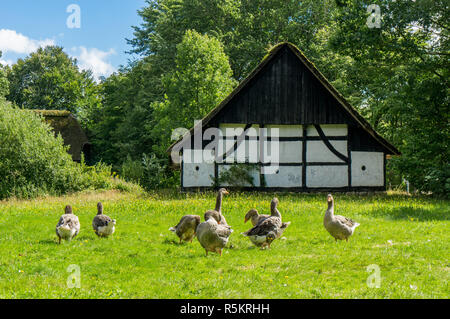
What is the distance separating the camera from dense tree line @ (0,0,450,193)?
19.0 m

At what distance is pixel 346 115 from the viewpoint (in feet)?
66.6

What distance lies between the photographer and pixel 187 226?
342 inches

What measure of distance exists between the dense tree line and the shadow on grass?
15.7ft

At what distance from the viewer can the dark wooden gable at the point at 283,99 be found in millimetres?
20562

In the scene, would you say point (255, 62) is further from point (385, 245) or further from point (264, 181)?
point (385, 245)

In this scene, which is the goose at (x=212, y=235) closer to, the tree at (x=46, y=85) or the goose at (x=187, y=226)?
the goose at (x=187, y=226)

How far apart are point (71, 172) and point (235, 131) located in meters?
8.74

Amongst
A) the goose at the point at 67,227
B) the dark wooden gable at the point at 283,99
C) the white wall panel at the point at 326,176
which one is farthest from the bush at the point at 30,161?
the goose at the point at 67,227

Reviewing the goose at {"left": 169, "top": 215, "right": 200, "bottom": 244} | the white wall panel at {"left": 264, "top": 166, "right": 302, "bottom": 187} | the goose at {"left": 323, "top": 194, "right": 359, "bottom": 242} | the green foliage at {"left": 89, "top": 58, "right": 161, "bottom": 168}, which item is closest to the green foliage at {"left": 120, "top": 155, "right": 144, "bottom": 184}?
the green foliage at {"left": 89, "top": 58, "right": 161, "bottom": 168}

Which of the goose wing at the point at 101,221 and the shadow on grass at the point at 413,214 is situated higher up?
the goose wing at the point at 101,221

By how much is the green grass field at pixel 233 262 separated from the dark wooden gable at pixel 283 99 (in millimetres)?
9172

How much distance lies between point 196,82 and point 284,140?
10277mm

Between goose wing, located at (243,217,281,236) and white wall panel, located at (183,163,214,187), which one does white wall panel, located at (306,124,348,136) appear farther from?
goose wing, located at (243,217,281,236)
